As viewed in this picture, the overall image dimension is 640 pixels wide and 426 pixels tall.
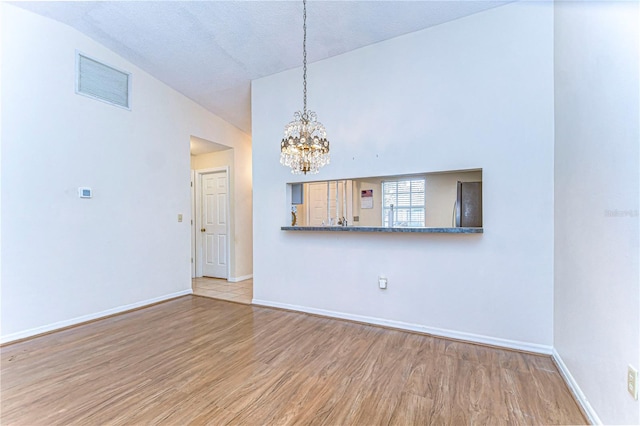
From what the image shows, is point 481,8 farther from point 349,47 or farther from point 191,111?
point 191,111

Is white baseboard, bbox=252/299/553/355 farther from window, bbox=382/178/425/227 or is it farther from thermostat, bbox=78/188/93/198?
thermostat, bbox=78/188/93/198

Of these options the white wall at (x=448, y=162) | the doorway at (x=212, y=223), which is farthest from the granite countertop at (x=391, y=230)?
the doorway at (x=212, y=223)

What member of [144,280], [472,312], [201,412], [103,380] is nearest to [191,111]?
[144,280]

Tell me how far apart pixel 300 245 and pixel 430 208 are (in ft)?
5.41

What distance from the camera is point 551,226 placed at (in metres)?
2.48

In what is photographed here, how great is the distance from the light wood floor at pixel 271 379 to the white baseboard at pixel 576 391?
51mm

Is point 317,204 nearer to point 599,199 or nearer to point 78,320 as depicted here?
point 599,199

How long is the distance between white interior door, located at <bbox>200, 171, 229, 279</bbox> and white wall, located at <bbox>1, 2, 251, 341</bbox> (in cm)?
105

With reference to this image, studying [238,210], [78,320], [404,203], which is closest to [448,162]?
[404,203]

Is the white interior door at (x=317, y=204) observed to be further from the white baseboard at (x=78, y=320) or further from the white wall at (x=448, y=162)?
the white baseboard at (x=78, y=320)

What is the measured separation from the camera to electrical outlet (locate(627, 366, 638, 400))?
1.29 metres

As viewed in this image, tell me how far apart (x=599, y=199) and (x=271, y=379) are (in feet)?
7.99

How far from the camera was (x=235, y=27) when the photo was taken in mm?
3090

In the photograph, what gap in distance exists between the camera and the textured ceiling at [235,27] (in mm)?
2758
